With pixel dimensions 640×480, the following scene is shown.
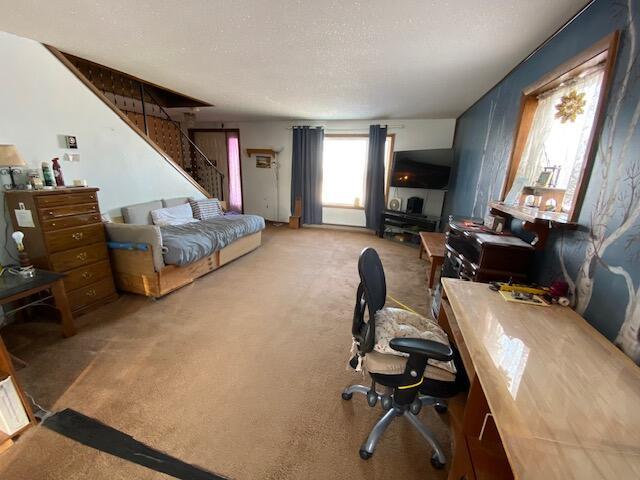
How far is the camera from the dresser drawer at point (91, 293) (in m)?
2.27

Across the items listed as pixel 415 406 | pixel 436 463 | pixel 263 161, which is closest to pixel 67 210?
pixel 415 406

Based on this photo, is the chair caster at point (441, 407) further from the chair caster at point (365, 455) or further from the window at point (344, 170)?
the window at point (344, 170)

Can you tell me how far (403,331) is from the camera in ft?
4.37

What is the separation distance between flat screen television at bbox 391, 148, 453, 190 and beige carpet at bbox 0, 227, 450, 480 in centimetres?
236

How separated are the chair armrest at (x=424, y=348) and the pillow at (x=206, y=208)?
3.79 m

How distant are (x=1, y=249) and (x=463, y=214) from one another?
4.74m

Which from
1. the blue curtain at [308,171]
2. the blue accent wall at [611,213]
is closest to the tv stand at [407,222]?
the blue curtain at [308,171]

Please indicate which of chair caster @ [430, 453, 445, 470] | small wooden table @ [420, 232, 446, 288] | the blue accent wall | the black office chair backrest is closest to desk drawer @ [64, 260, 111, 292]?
the black office chair backrest

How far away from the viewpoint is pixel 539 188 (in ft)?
5.81

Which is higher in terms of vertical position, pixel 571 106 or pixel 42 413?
pixel 571 106

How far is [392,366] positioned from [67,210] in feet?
9.10

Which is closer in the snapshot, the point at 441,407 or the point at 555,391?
the point at 555,391

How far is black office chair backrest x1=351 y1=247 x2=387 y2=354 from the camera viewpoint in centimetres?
122

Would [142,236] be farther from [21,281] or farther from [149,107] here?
[149,107]
